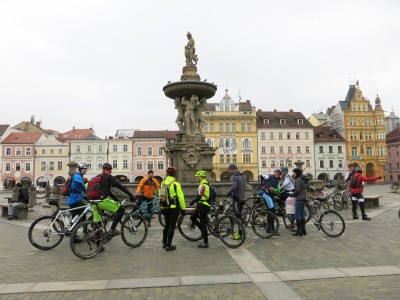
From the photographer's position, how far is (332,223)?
9695 mm

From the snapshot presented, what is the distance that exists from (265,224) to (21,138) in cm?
7089

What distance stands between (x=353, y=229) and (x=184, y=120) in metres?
10.2

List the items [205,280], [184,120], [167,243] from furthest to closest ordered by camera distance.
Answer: [184,120], [167,243], [205,280]

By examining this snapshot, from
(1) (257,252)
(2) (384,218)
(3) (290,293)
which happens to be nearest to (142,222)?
(1) (257,252)

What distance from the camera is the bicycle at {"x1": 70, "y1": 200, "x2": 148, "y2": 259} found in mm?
7520

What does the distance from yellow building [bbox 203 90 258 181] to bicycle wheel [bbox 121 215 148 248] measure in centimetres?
5745

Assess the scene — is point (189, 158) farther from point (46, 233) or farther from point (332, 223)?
point (46, 233)

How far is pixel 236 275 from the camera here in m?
6.06

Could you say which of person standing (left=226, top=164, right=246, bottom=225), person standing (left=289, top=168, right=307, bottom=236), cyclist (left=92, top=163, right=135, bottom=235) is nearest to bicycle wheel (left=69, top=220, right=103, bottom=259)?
cyclist (left=92, top=163, right=135, bottom=235)

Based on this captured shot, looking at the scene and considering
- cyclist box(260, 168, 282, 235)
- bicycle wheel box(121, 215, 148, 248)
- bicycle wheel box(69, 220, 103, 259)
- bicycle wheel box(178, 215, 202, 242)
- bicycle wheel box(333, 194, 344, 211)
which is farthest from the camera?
bicycle wheel box(333, 194, 344, 211)

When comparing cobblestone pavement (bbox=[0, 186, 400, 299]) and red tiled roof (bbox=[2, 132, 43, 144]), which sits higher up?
red tiled roof (bbox=[2, 132, 43, 144])

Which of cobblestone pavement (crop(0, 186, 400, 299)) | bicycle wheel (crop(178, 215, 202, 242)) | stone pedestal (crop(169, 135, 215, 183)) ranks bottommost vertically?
cobblestone pavement (crop(0, 186, 400, 299))

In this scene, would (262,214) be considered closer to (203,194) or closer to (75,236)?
(203,194)

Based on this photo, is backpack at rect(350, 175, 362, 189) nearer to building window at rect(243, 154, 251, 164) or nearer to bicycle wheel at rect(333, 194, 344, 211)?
bicycle wheel at rect(333, 194, 344, 211)
